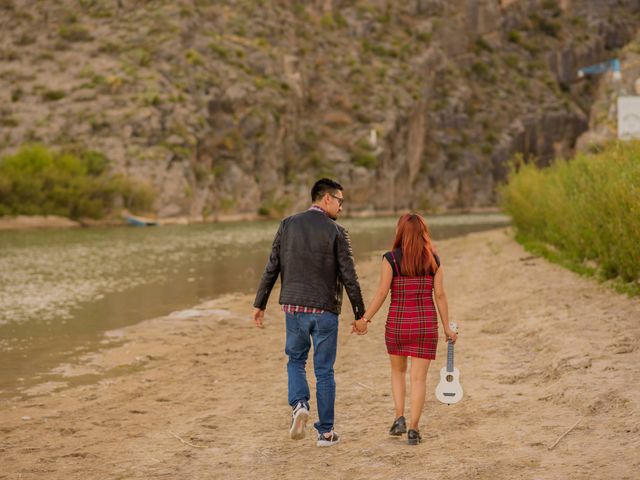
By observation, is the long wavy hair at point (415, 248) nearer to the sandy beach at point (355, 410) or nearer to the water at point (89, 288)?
the sandy beach at point (355, 410)

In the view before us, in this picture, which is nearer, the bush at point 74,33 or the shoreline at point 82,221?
the shoreline at point 82,221

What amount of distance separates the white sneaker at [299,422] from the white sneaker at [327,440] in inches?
7.1

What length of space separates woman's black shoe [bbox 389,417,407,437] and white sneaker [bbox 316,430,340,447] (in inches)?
20.4

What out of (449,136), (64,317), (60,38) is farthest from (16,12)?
(64,317)

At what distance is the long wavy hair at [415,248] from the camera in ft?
22.5

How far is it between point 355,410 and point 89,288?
1796 cm

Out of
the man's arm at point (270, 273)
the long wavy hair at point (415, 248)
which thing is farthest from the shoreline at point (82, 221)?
the long wavy hair at point (415, 248)

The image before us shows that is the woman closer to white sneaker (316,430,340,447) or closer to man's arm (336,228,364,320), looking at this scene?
man's arm (336,228,364,320)

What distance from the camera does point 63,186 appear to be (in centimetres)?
7962

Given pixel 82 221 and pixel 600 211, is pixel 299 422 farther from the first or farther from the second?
pixel 82 221

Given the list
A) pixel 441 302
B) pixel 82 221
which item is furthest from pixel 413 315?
pixel 82 221

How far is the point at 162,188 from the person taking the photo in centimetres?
9475

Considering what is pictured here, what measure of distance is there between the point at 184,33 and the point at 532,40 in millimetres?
91377

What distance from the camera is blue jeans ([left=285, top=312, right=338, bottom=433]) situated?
711cm
